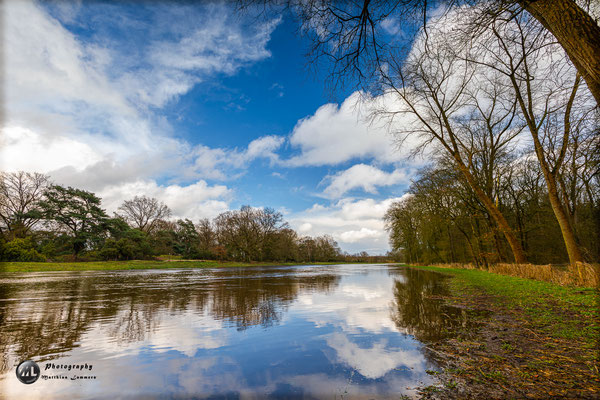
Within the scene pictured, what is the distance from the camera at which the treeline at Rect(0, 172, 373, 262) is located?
32.2 metres

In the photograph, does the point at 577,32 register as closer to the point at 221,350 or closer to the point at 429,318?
the point at 429,318

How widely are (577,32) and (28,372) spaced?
789 centimetres

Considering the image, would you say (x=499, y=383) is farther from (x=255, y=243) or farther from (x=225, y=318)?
(x=255, y=243)

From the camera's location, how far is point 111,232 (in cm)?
4156

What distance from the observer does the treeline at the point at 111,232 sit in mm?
32188

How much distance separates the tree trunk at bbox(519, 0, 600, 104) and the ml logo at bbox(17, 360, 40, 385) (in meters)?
7.49

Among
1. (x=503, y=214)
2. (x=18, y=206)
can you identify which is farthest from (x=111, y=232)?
(x=503, y=214)

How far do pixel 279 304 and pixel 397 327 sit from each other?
3.77m

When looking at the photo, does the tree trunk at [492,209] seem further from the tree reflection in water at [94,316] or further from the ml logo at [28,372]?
the ml logo at [28,372]

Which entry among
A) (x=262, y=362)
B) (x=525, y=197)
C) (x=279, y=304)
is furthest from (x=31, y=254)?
(x=525, y=197)

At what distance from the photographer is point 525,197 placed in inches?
1094

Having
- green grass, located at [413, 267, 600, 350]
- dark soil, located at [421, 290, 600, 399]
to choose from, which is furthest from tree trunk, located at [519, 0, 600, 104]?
green grass, located at [413, 267, 600, 350]


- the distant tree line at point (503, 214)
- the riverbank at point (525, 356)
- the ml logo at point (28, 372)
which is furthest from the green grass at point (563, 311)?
the distant tree line at point (503, 214)

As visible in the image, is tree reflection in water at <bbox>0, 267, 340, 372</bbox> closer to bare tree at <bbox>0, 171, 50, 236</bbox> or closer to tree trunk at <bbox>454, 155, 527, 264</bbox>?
tree trunk at <bbox>454, 155, 527, 264</bbox>
